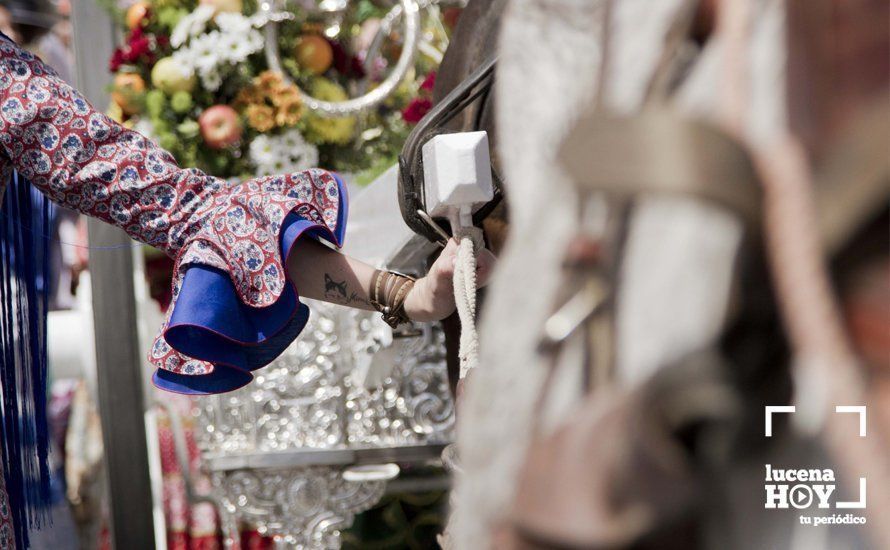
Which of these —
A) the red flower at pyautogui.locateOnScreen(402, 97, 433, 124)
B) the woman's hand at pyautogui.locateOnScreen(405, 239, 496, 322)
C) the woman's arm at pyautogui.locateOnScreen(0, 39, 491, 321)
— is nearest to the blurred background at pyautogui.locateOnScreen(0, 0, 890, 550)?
the woman's hand at pyautogui.locateOnScreen(405, 239, 496, 322)

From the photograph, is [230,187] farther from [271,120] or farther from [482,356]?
[271,120]

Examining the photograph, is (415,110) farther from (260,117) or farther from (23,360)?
(23,360)

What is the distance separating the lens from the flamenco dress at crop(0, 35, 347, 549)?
3.65 feet

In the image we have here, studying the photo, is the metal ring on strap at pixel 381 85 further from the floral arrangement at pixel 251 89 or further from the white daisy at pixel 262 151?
the white daisy at pixel 262 151

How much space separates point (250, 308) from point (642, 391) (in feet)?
2.67

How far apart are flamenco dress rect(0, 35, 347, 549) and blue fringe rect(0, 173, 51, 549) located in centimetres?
11

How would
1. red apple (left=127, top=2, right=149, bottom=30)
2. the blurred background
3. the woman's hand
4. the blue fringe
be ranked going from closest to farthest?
the blurred background < the woman's hand < the blue fringe < red apple (left=127, top=2, right=149, bottom=30)

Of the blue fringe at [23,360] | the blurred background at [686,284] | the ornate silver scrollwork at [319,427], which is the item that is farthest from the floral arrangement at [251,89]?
the blurred background at [686,284]

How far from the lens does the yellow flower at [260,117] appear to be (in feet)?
8.11

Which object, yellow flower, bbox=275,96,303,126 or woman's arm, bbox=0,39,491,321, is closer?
woman's arm, bbox=0,39,491,321

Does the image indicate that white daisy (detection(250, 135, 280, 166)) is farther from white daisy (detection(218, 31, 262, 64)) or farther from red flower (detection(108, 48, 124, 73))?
red flower (detection(108, 48, 124, 73))

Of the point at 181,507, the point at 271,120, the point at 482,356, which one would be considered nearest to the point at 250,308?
the point at 482,356

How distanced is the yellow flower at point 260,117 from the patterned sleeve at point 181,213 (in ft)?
4.26

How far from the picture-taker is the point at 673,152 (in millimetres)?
388
